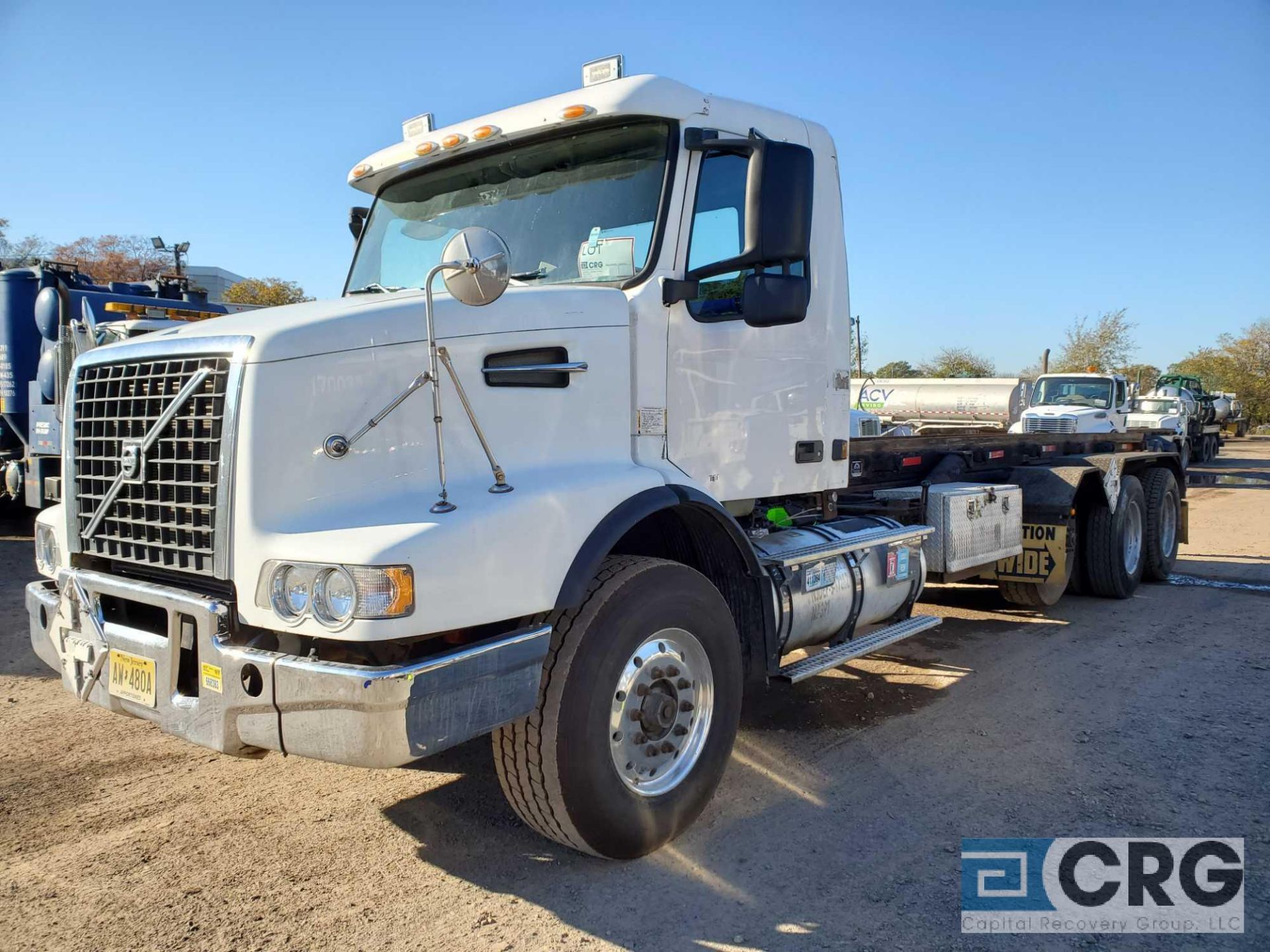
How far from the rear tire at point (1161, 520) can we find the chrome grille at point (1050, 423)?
473 inches

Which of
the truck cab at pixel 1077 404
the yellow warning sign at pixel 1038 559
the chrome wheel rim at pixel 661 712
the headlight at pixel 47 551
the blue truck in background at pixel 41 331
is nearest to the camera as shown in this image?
the chrome wheel rim at pixel 661 712

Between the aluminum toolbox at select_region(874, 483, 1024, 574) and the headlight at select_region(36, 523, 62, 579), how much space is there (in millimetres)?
4536

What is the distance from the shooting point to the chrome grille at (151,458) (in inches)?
118

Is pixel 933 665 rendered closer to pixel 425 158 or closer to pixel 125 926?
pixel 425 158

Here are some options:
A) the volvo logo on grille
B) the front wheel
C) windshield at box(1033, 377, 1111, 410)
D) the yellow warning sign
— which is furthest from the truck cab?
the volvo logo on grille

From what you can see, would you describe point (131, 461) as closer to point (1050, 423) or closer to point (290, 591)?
point (290, 591)

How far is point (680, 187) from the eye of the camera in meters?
3.84

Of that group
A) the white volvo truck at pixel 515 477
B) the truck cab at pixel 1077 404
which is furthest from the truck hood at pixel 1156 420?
the white volvo truck at pixel 515 477

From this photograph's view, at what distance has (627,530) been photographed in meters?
3.40

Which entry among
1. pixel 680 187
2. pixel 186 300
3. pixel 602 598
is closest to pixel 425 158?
pixel 680 187

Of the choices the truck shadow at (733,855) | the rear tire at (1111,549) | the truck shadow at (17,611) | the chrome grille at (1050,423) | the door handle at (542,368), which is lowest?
the truck shadow at (733,855)

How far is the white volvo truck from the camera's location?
2.81 meters

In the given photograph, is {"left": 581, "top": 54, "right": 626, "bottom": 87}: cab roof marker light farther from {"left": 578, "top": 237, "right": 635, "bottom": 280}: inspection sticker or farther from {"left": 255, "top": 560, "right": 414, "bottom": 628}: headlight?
{"left": 255, "top": 560, "right": 414, "bottom": 628}: headlight

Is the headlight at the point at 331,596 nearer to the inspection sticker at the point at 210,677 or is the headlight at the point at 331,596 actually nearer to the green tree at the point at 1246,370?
the inspection sticker at the point at 210,677
